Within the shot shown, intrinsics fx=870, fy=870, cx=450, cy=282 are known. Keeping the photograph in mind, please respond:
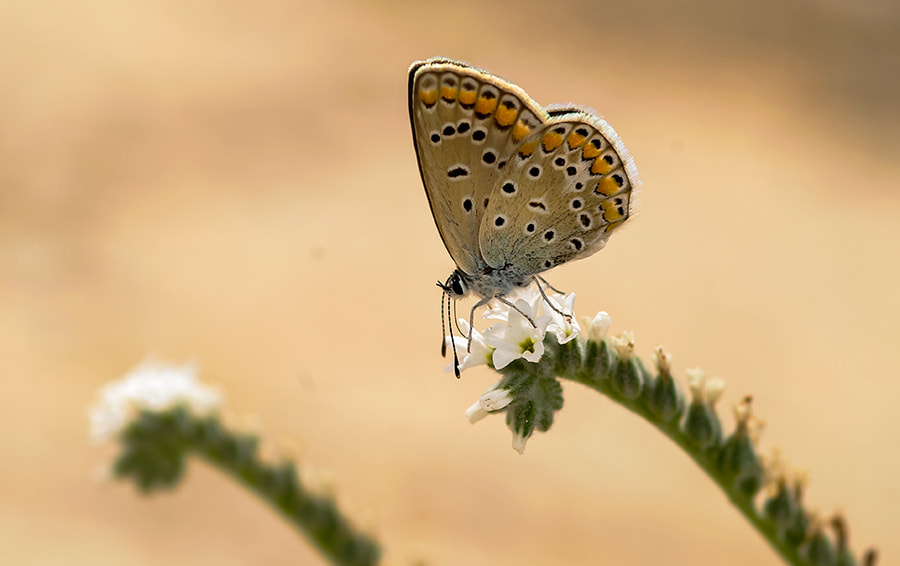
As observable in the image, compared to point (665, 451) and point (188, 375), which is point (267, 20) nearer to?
point (665, 451)

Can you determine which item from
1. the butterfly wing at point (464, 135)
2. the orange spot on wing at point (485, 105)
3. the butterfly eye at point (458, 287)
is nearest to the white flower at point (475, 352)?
the butterfly eye at point (458, 287)

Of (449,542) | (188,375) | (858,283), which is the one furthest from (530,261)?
(858,283)

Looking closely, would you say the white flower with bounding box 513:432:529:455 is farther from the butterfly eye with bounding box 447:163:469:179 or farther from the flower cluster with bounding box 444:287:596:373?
the butterfly eye with bounding box 447:163:469:179

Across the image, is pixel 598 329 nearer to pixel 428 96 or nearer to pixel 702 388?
pixel 702 388

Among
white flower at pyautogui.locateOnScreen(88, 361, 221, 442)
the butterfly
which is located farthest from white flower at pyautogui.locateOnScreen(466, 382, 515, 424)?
white flower at pyautogui.locateOnScreen(88, 361, 221, 442)

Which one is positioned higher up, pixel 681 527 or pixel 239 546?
pixel 681 527

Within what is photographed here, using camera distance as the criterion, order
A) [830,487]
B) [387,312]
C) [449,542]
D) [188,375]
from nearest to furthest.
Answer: [188,375], [449,542], [830,487], [387,312]
